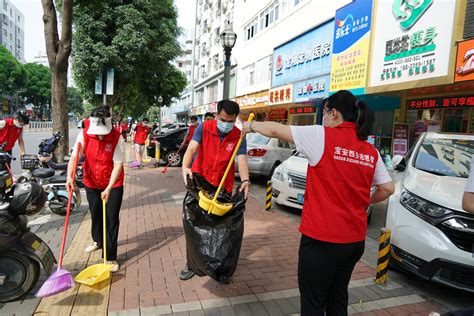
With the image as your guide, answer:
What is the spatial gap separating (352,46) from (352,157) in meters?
11.9

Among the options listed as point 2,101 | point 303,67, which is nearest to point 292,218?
point 303,67

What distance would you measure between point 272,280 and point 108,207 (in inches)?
76.2

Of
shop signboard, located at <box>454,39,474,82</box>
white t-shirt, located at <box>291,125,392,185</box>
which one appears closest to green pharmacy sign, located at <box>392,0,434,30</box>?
shop signboard, located at <box>454,39,474,82</box>

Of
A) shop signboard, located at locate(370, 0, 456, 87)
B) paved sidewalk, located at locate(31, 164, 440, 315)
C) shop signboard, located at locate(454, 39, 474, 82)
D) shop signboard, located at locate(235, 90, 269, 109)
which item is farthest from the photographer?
shop signboard, located at locate(235, 90, 269, 109)

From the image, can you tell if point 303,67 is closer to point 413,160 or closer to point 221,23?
point 413,160

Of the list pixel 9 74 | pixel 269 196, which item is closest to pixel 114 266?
pixel 269 196

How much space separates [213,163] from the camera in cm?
338

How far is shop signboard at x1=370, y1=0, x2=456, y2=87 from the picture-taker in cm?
920

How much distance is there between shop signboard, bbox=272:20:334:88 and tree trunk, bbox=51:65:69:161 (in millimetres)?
10620

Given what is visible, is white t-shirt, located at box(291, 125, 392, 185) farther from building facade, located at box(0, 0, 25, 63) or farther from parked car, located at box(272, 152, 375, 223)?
building facade, located at box(0, 0, 25, 63)

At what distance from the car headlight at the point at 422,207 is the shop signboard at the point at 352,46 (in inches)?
357

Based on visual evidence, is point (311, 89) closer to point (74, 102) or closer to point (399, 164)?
point (399, 164)

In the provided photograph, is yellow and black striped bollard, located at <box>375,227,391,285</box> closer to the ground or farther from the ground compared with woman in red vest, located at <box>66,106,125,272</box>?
closer to the ground

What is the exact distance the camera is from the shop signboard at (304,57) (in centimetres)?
Result: 1458
